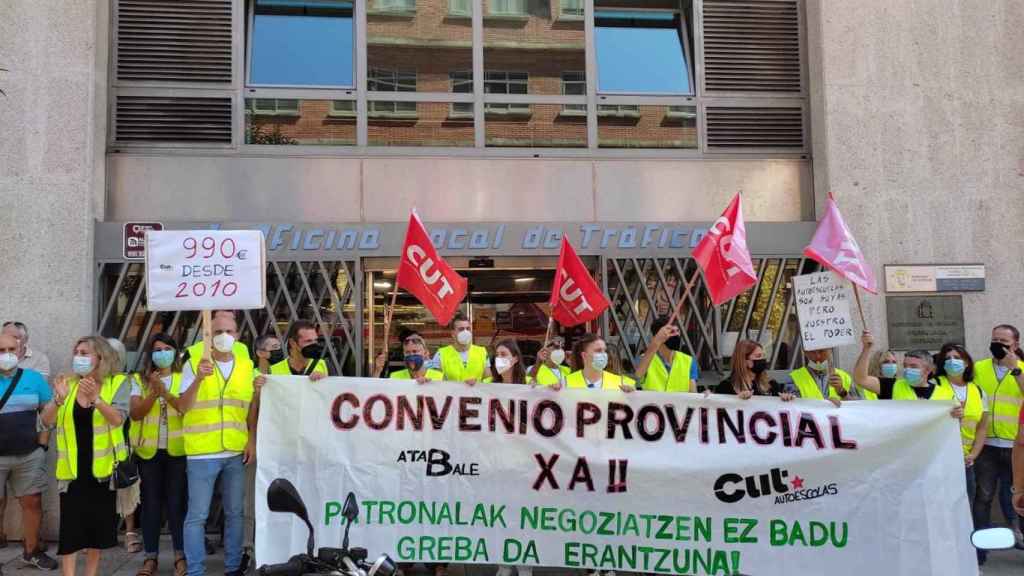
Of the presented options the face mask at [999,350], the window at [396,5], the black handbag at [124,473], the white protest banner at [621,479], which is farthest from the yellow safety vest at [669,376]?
the window at [396,5]

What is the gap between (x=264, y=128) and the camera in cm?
891

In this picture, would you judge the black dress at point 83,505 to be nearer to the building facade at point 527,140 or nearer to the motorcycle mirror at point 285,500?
the building facade at point 527,140

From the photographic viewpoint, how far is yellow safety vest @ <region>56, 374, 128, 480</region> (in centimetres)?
581

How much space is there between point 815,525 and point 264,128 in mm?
6467

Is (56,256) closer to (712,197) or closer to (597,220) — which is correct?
(597,220)

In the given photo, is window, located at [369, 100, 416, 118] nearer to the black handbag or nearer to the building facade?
the building facade

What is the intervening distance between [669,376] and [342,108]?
14.8 feet

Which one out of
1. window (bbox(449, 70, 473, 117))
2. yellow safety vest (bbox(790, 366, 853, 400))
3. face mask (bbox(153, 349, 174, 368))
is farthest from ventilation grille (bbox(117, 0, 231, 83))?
yellow safety vest (bbox(790, 366, 853, 400))

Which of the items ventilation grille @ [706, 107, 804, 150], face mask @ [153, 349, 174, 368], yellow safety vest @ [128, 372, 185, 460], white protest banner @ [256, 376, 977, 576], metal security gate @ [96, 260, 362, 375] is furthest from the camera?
ventilation grille @ [706, 107, 804, 150]

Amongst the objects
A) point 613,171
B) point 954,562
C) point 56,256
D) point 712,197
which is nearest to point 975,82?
point 712,197

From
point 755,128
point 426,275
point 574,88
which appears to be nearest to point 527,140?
point 574,88

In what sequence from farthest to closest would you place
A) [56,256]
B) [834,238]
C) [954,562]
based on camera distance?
[56,256], [834,238], [954,562]

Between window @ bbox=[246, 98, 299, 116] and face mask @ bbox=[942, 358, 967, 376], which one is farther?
window @ bbox=[246, 98, 299, 116]

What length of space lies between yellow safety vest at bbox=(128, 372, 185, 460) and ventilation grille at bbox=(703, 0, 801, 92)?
6.36 meters
